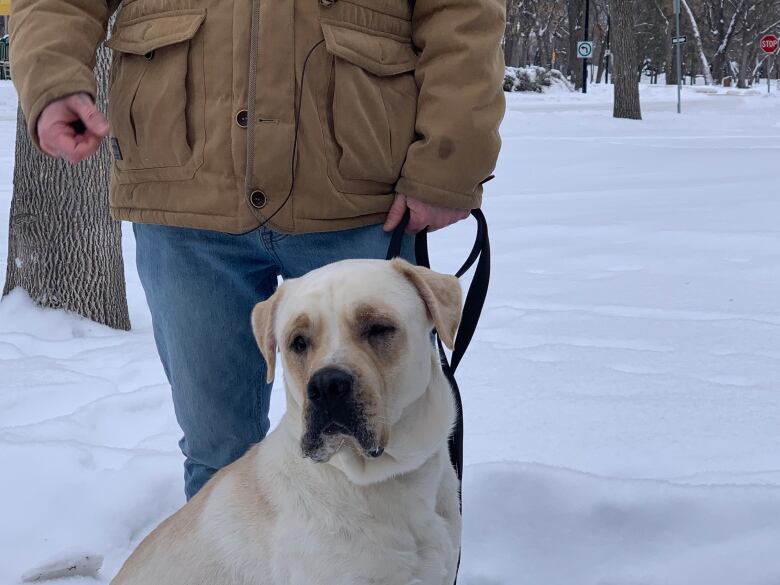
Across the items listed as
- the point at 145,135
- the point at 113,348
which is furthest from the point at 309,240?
the point at 113,348

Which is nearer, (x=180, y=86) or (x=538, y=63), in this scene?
(x=180, y=86)

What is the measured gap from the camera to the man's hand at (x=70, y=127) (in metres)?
2.33

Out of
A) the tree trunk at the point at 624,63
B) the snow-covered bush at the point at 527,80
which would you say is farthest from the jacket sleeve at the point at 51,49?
the snow-covered bush at the point at 527,80

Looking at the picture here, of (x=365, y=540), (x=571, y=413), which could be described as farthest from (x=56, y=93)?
(x=571, y=413)

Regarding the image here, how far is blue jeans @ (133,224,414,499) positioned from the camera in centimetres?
246

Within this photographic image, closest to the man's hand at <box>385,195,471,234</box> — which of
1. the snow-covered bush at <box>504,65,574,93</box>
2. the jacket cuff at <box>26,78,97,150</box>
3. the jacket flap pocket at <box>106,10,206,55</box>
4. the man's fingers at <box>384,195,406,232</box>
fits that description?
the man's fingers at <box>384,195,406,232</box>

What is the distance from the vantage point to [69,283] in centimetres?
600

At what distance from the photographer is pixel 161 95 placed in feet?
7.68

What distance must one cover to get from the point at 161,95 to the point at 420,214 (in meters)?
0.71

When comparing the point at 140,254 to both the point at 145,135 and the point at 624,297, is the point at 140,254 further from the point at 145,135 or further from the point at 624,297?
the point at 624,297

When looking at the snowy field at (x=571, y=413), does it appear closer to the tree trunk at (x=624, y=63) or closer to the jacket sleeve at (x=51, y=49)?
the jacket sleeve at (x=51, y=49)

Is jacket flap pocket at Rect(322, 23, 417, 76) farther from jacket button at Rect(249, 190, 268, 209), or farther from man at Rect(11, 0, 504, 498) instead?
jacket button at Rect(249, 190, 268, 209)

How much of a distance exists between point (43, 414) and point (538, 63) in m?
63.8

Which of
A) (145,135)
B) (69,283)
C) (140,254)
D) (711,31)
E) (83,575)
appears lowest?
(83,575)
